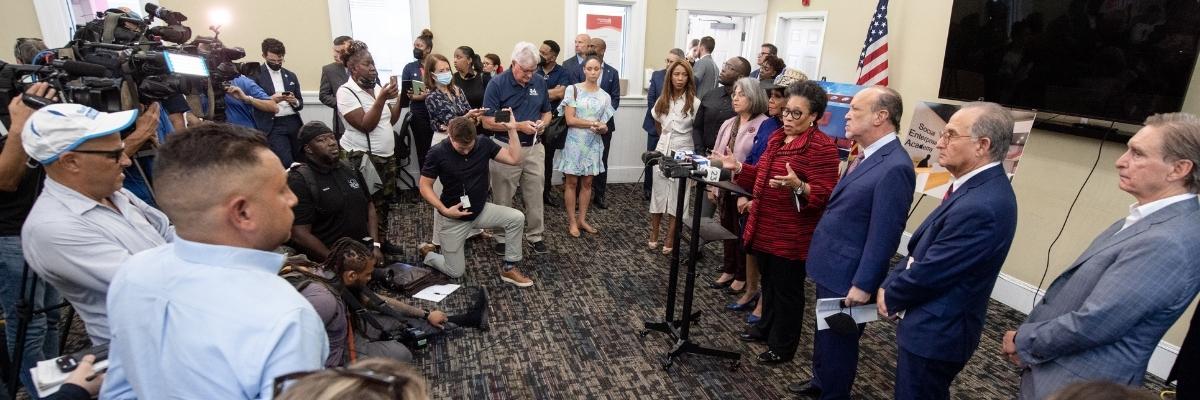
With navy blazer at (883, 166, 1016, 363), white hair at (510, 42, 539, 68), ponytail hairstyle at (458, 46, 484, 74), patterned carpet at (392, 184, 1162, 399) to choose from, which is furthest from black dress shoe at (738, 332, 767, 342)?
ponytail hairstyle at (458, 46, 484, 74)

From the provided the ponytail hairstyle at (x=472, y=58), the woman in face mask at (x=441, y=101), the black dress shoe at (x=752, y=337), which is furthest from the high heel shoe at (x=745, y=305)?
the ponytail hairstyle at (x=472, y=58)

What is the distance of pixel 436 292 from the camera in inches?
141

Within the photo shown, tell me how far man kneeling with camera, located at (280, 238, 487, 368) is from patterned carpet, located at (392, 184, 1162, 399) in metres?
0.12

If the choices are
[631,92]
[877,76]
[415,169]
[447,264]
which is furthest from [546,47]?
[877,76]

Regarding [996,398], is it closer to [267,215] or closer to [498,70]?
[267,215]

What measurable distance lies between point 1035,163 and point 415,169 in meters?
5.24

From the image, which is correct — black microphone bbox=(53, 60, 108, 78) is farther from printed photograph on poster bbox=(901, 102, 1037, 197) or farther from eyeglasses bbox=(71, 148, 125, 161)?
printed photograph on poster bbox=(901, 102, 1037, 197)

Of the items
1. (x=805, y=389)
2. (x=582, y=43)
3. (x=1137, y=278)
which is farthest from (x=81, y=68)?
(x=582, y=43)

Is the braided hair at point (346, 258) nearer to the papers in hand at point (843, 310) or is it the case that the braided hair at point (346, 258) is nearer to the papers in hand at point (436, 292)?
the papers in hand at point (436, 292)

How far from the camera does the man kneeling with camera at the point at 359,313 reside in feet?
6.27

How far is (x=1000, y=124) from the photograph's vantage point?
5.76 ft

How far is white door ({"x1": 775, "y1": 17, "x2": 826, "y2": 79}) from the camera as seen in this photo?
543 centimetres

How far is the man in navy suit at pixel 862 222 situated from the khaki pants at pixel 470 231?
6.73 feet

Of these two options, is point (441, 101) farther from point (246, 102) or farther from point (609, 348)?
point (609, 348)
